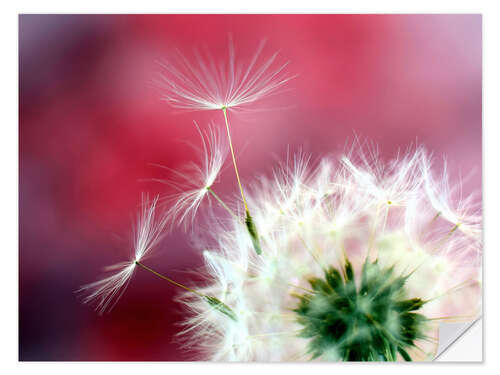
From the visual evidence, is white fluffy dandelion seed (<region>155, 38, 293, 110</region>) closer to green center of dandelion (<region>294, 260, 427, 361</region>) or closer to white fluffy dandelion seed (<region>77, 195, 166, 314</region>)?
white fluffy dandelion seed (<region>77, 195, 166, 314</region>)

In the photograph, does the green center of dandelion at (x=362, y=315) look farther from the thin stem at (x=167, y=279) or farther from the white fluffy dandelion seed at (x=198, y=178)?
the white fluffy dandelion seed at (x=198, y=178)

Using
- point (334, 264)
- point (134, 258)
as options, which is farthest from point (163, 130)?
point (334, 264)

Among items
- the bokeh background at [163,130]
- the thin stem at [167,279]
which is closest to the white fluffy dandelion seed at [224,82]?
the bokeh background at [163,130]

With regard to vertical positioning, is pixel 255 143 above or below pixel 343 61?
below

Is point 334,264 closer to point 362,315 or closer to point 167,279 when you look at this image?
point 362,315

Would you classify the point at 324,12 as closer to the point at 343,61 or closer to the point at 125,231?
the point at 343,61
